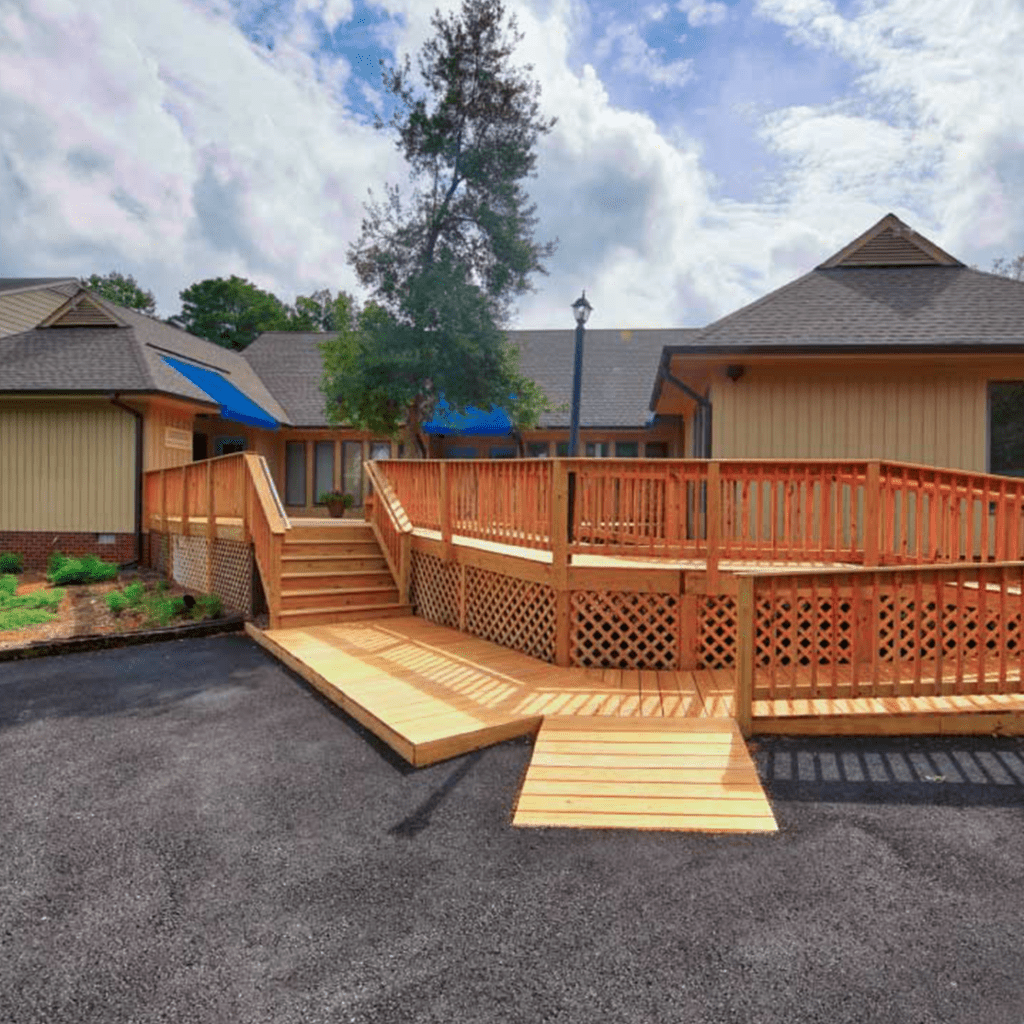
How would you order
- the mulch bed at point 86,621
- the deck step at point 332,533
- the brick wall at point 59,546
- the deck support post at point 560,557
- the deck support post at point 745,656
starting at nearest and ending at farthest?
1. the deck support post at point 745,656
2. the deck support post at point 560,557
3. the mulch bed at point 86,621
4. the deck step at point 332,533
5. the brick wall at point 59,546

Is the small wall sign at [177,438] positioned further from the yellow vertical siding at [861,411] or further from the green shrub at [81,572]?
the yellow vertical siding at [861,411]

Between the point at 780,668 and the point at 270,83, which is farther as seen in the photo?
the point at 270,83

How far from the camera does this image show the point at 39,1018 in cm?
222

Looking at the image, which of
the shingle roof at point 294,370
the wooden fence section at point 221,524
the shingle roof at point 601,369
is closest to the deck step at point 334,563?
the wooden fence section at point 221,524

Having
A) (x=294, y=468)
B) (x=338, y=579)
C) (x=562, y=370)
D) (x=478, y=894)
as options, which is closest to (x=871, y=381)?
(x=338, y=579)

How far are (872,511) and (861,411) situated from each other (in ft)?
12.2

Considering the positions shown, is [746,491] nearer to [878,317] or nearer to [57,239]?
[878,317]

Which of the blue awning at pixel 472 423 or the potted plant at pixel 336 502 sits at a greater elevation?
the blue awning at pixel 472 423

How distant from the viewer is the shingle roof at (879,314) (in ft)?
28.1

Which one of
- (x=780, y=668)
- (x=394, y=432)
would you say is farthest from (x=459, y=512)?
(x=394, y=432)

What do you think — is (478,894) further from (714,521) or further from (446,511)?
(446,511)

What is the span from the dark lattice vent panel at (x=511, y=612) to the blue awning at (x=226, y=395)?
10.5m

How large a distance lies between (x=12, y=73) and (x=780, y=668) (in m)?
14.7

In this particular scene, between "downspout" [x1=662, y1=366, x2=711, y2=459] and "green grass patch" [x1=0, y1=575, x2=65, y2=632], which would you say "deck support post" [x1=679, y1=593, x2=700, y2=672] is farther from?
"green grass patch" [x1=0, y1=575, x2=65, y2=632]
